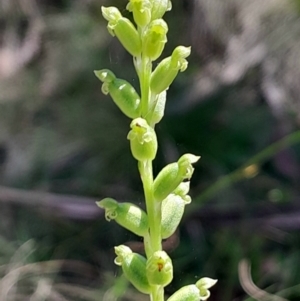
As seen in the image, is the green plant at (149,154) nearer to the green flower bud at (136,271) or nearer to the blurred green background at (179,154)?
the green flower bud at (136,271)

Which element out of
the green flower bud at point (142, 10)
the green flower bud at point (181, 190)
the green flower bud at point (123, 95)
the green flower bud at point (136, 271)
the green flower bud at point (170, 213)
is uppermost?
the green flower bud at point (142, 10)

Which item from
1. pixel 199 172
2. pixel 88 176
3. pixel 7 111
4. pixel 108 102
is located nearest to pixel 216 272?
pixel 199 172

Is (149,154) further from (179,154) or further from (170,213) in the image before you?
(179,154)

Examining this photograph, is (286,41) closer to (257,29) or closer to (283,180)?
(257,29)

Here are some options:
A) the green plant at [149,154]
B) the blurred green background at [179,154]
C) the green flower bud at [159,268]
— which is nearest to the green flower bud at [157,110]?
the green plant at [149,154]

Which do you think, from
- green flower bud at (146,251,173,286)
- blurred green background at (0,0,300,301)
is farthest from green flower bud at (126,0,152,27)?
blurred green background at (0,0,300,301)
